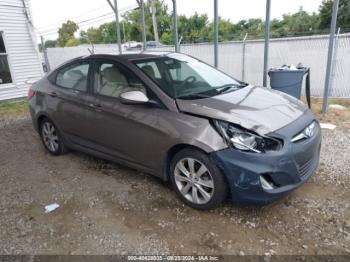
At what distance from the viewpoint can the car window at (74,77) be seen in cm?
380

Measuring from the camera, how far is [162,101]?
3.01m

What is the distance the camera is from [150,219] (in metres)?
2.87

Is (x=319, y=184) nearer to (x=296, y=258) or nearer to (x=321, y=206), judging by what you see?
(x=321, y=206)

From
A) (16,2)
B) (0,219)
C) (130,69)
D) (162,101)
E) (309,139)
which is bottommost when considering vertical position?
(0,219)

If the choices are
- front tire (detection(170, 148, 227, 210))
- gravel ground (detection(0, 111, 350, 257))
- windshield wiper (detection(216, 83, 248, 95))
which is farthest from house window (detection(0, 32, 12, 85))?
front tire (detection(170, 148, 227, 210))

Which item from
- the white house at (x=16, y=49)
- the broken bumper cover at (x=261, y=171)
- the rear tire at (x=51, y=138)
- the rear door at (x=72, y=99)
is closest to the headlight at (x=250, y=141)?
the broken bumper cover at (x=261, y=171)

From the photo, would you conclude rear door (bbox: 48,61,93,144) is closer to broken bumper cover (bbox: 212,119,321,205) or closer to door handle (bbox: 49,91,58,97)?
door handle (bbox: 49,91,58,97)

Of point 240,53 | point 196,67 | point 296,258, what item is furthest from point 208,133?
point 240,53

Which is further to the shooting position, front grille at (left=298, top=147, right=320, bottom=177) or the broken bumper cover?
front grille at (left=298, top=147, right=320, bottom=177)

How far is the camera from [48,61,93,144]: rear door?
3.75 meters

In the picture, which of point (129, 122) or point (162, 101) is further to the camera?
point (129, 122)

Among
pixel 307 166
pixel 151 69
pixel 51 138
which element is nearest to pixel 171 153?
pixel 151 69

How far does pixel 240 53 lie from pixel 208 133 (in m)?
7.28

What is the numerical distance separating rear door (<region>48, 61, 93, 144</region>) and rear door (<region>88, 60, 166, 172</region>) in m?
0.17
